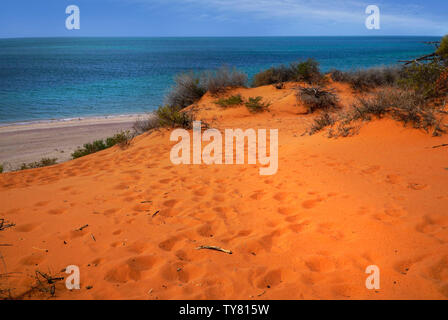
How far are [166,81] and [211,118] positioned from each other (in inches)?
904

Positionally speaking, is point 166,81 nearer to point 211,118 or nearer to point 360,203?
point 211,118

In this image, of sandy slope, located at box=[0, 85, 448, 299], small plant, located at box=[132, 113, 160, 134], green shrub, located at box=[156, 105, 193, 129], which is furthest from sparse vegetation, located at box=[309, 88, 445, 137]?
small plant, located at box=[132, 113, 160, 134]

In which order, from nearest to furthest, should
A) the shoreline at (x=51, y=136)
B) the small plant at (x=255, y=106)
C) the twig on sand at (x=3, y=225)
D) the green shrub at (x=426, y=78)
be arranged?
the twig on sand at (x=3, y=225)
the green shrub at (x=426, y=78)
the shoreline at (x=51, y=136)
the small plant at (x=255, y=106)

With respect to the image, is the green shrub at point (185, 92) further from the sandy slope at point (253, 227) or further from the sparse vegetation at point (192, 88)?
the sandy slope at point (253, 227)

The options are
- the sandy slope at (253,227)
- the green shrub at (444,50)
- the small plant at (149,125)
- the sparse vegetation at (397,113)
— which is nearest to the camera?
the sandy slope at (253,227)

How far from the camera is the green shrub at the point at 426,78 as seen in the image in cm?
759

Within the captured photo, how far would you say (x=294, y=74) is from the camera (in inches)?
705

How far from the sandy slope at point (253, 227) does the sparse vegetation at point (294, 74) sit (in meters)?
11.6

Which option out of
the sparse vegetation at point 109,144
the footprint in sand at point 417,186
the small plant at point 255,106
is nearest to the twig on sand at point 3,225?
the footprint in sand at point 417,186

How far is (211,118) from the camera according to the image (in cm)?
1184

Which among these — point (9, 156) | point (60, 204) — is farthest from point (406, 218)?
point (9, 156)

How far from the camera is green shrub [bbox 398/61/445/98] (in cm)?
759

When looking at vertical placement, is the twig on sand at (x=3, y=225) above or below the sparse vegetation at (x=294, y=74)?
below

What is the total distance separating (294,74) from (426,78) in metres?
10.6
